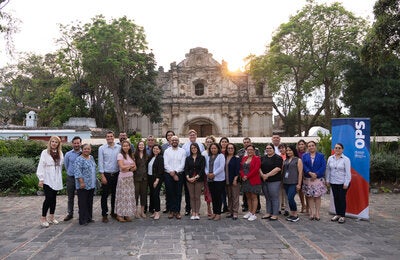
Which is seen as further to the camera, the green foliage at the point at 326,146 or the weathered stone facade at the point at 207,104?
the weathered stone facade at the point at 207,104

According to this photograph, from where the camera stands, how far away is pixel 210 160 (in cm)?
702

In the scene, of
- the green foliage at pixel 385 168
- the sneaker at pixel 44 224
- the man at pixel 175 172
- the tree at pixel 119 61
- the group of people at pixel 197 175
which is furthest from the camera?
the tree at pixel 119 61

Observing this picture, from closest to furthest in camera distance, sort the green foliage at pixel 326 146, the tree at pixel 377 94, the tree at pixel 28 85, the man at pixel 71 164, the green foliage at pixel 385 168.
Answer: the man at pixel 71 164
the green foliage at pixel 385 168
the green foliage at pixel 326 146
the tree at pixel 377 94
the tree at pixel 28 85

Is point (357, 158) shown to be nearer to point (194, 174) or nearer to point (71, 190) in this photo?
point (194, 174)

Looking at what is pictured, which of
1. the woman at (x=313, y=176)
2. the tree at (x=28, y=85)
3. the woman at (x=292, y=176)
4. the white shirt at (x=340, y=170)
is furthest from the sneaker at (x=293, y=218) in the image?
the tree at (x=28, y=85)

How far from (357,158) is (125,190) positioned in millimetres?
4983

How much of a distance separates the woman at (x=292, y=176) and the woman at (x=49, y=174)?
459 cm

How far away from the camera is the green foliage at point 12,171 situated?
1073 cm

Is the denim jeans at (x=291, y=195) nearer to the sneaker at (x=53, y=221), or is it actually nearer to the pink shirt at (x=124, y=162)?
the pink shirt at (x=124, y=162)

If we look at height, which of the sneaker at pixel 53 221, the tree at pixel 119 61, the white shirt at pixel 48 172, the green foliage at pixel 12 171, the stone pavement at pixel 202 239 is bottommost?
the stone pavement at pixel 202 239

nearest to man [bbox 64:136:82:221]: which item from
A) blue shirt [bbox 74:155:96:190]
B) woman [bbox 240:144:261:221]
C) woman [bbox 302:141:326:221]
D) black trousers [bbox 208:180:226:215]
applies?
blue shirt [bbox 74:155:96:190]

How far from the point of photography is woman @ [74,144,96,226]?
660cm

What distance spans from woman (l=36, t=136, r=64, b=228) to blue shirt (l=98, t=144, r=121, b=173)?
820mm

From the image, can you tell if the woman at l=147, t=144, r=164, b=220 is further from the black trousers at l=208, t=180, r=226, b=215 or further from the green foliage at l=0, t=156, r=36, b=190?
the green foliage at l=0, t=156, r=36, b=190
